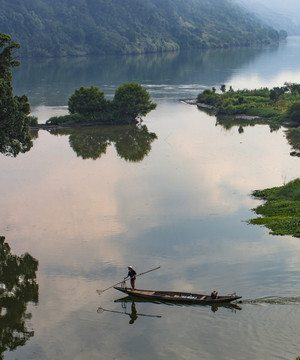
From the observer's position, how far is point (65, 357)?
25016 millimetres

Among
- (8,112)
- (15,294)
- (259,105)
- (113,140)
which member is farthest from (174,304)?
(259,105)

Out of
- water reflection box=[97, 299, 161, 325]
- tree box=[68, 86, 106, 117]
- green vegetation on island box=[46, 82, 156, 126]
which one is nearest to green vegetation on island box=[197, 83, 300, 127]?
green vegetation on island box=[46, 82, 156, 126]

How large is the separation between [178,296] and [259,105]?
71.7 m

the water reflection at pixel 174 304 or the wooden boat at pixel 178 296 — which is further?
the water reflection at pixel 174 304

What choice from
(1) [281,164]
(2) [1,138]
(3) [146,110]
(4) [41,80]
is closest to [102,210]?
(2) [1,138]

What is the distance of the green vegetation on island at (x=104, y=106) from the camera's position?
271 feet

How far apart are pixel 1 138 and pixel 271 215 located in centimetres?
2477

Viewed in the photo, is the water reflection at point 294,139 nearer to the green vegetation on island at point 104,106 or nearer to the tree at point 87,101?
the green vegetation on island at point 104,106

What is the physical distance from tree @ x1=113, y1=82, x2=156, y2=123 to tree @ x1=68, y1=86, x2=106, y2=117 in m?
2.65

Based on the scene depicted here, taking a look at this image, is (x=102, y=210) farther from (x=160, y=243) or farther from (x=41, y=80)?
(x=41, y=80)

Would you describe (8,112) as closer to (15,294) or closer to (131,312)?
(15,294)

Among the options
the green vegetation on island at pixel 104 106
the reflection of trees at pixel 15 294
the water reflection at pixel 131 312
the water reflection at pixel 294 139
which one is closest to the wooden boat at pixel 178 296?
the water reflection at pixel 131 312

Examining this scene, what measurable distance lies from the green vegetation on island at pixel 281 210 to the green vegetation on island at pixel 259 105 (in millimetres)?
39537

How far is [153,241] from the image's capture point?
38.1 m
